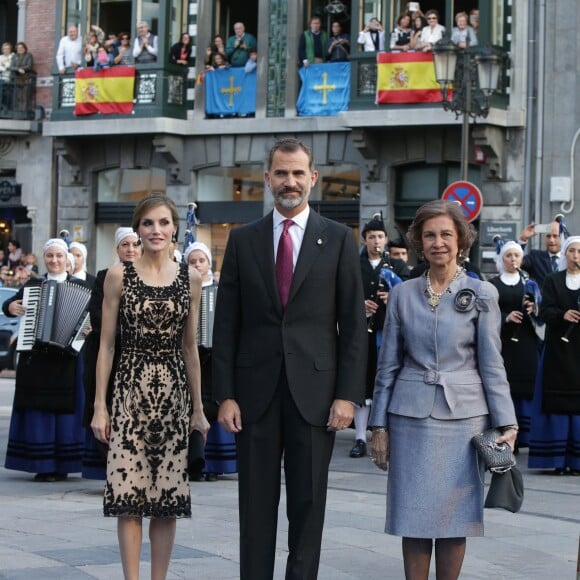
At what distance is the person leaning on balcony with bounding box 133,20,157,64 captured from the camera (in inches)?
1325

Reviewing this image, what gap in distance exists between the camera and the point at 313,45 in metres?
32.3

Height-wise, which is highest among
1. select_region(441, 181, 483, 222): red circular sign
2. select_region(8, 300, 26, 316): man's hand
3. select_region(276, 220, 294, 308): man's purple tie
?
select_region(441, 181, 483, 222): red circular sign

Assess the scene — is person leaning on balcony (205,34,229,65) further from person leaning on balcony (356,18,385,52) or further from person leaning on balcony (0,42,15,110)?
person leaning on balcony (0,42,15,110)

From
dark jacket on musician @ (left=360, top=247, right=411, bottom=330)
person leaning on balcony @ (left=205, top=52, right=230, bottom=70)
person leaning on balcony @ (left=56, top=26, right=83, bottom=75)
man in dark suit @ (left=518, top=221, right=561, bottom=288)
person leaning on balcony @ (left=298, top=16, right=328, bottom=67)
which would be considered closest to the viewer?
dark jacket on musician @ (left=360, top=247, right=411, bottom=330)

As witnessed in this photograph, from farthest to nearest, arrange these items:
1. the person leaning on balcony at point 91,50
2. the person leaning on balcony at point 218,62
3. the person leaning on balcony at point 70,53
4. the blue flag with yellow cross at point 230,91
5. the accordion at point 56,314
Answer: the person leaning on balcony at point 70,53, the person leaning on balcony at point 91,50, the person leaning on balcony at point 218,62, the blue flag with yellow cross at point 230,91, the accordion at point 56,314

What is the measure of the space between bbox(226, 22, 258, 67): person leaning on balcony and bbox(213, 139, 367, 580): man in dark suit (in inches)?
1026

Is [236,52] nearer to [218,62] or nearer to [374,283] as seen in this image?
[218,62]

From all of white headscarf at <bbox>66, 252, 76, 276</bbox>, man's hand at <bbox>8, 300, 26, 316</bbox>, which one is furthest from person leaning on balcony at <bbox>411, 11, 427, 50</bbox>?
man's hand at <bbox>8, 300, 26, 316</bbox>

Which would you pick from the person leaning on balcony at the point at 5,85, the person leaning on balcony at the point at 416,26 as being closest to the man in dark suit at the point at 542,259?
the person leaning on balcony at the point at 416,26

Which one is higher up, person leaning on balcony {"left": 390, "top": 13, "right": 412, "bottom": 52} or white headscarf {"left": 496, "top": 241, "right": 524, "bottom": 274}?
→ person leaning on balcony {"left": 390, "top": 13, "right": 412, "bottom": 52}

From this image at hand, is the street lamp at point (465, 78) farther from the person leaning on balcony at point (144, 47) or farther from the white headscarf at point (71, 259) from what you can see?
the white headscarf at point (71, 259)

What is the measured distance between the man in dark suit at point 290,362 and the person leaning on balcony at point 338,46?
24.7m

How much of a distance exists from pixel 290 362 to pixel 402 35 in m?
23.7

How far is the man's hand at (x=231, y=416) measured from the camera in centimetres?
737
